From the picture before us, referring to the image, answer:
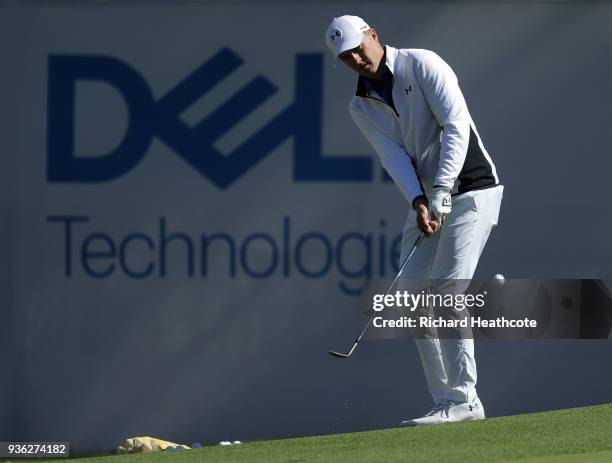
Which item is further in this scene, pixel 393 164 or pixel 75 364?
pixel 75 364

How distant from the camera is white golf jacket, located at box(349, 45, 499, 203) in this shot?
20.0 ft

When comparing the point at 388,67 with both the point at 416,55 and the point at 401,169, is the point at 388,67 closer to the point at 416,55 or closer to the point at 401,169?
the point at 416,55

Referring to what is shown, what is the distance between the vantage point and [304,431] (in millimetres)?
8219

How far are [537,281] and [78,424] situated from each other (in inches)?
99.3

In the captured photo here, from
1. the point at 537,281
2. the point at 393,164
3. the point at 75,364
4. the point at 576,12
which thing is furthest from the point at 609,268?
the point at 75,364

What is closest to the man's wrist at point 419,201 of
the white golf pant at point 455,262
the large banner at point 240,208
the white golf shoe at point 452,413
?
the white golf pant at point 455,262

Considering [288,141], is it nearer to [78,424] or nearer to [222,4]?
[222,4]

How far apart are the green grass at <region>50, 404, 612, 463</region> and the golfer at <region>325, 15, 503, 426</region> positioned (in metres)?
0.28

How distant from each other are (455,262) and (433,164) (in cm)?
41

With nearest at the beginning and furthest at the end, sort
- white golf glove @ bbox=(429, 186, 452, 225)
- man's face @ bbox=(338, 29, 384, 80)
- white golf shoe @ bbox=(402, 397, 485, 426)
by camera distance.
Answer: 1. white golf glove @ bbox=(429, 186, 452, 225)
2. man's face @ bbox=(338, 29, 384, 80)
3. white golf shoe @ bbox=(402, 397, 485, 426)

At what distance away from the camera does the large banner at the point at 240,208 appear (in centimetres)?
816

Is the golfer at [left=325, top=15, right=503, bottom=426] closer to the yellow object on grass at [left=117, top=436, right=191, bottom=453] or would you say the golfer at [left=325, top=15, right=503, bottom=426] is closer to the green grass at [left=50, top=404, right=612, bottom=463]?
the green grass at [left=50, top=404, right=612, bottom=463]

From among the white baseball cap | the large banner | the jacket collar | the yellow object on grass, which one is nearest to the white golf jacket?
the jacket collar

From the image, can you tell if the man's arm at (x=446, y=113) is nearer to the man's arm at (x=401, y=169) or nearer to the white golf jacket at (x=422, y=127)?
the white golf jacket at (x=422, y=127)
